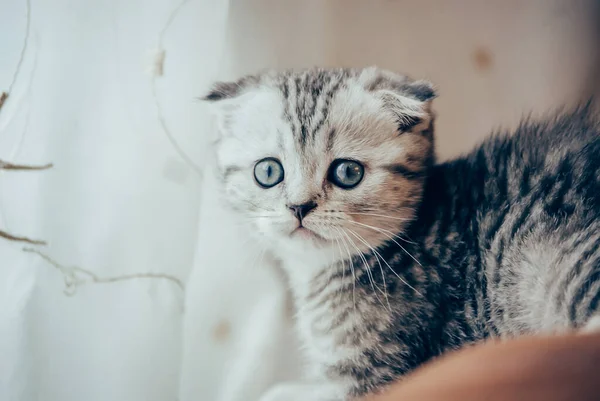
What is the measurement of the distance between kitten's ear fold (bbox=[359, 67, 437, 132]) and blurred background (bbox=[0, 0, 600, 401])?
7 centimetres

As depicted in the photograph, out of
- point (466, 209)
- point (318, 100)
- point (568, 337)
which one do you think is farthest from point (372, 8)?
point (568, 337)

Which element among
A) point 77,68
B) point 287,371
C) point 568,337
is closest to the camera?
point 568,337

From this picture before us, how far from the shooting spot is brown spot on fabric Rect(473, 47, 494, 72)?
825 mm

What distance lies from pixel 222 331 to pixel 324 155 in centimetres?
30

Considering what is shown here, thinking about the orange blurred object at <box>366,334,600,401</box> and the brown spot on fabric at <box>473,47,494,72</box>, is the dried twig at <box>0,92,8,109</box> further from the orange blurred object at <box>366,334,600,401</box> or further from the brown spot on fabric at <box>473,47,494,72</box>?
the brown spot on fabric at <box>473,47,494,72</box>

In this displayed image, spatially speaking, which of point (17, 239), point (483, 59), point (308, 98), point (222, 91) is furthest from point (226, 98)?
point (483, 59)

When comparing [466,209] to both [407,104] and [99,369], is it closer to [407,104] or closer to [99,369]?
[407,104]

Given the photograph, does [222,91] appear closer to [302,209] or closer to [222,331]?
[302,209]

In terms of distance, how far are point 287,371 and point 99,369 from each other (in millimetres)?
271

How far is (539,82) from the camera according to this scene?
82 cm

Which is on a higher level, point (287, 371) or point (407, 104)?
point (407, 104)

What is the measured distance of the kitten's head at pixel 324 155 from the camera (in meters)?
0.66

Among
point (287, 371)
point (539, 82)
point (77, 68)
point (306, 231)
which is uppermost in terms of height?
point (539, 82)

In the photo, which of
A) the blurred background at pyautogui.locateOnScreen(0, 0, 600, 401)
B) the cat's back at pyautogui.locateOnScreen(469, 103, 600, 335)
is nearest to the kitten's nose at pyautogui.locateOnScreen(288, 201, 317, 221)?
the blurred background at pyautogui.locateOnScreen(0, 0, 600, 401)
